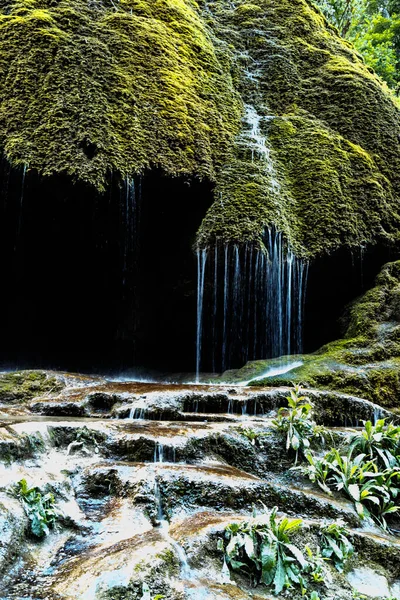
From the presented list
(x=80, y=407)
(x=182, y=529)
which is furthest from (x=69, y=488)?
(x=80, y=407)

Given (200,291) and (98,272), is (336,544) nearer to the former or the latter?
(200,291)

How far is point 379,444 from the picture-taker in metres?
5.00

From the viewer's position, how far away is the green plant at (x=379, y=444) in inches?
192

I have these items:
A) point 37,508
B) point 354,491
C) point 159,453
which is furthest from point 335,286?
point 37,508

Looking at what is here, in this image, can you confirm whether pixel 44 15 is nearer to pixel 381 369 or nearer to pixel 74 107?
pixel 74 107

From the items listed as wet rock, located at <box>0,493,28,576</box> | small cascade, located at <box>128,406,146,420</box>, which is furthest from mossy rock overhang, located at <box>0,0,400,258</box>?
wet rock, located at <box>0,493,28,576</box>

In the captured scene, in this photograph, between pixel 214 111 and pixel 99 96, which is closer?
pixel 99 96

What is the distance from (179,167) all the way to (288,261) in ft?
10.7

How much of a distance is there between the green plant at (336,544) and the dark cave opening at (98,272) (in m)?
7.00

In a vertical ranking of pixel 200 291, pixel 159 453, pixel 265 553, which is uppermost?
pixel 200 291

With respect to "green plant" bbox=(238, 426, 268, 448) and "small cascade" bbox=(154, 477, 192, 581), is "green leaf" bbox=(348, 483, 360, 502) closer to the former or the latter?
"green plant" bbox=(238, 426, 268, 448)

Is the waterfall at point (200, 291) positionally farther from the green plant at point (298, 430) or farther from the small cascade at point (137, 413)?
the green plant at point (298, 430)

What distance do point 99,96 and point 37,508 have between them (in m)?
8.01

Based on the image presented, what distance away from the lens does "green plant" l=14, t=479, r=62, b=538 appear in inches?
126
